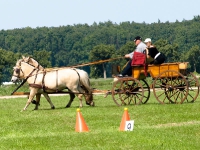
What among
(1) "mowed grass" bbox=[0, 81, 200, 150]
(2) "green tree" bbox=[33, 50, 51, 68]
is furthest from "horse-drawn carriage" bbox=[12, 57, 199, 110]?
(2) "green tree" bbox=[33, 50, 51, 68]

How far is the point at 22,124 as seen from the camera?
1962 centimetres

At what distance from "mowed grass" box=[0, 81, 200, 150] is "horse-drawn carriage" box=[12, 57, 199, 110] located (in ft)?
3.70

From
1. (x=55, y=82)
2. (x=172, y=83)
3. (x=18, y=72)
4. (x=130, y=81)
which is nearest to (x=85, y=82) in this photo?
(x=55, y=82)

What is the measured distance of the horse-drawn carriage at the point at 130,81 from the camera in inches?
909

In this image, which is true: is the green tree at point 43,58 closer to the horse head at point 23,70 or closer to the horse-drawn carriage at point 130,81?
the horse head at point 23,70

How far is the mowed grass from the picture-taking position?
14.6m

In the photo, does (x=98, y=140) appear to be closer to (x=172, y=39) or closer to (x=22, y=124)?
(x=22, y=124)

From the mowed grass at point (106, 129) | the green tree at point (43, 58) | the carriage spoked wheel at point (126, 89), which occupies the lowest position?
the green tree at point (43, 58)

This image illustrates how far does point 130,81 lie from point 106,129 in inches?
242

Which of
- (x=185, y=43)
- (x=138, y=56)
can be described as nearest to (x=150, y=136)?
(x=138, y=56)

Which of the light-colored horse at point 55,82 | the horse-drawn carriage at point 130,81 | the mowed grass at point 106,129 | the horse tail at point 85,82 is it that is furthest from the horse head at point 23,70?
the mowed grass at point 106,129

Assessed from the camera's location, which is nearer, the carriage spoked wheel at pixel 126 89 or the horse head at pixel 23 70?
the carriage spoked wheel at pixel 126 89

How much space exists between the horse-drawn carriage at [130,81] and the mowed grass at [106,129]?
3.70 ft

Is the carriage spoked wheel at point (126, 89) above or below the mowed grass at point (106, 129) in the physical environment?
above
